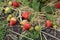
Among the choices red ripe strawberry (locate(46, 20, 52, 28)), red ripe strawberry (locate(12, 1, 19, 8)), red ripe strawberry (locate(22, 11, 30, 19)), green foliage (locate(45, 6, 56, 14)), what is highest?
red ripe strawberry (locate(12, 1, 19, 8))

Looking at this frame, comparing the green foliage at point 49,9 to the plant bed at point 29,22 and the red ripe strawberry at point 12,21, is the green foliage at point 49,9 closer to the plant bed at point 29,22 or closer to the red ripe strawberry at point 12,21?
the plant bed at point 29,22

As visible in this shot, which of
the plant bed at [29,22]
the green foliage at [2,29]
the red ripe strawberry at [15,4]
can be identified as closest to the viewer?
the plant bed at [29,22]

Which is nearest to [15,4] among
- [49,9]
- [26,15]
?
[26,15]

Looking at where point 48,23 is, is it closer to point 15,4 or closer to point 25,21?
point 25,21

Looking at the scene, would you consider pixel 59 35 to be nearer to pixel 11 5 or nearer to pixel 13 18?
pixel 13 18

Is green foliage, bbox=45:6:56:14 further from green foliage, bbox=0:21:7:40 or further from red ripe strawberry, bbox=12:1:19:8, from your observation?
green foliage, bbox=0:21:7:40

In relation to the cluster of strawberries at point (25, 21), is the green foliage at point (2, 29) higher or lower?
lower

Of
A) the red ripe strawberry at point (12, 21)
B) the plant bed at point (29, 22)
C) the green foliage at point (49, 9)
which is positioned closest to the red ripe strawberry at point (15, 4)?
the plant bed at point (29, 22)

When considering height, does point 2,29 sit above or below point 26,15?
below

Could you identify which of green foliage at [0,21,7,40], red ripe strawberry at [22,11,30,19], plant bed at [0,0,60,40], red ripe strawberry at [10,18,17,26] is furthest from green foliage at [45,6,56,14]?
green foliage at [0,21,7,40]

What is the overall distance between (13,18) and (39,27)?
0.28 metres

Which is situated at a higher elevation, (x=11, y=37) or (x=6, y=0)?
(x=6, y=0)

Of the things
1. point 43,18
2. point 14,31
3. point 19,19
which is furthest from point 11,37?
point 43,18

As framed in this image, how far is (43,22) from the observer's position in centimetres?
192
